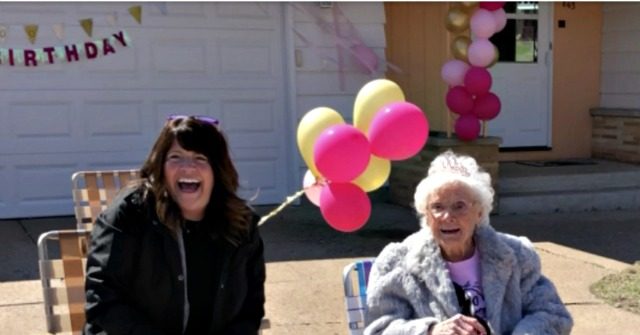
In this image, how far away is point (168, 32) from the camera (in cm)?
704

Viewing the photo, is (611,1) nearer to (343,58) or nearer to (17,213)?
(343,58)

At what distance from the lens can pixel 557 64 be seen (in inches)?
344

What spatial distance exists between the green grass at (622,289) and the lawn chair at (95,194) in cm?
301

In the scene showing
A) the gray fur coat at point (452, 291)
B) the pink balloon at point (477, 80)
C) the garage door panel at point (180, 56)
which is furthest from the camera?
the garage door panel at point (180, 56)

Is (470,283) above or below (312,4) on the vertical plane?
below

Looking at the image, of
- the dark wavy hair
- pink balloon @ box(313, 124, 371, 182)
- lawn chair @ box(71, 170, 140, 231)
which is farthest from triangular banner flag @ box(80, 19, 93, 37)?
the dark wavy hair

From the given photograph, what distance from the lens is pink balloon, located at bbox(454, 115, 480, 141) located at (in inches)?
267

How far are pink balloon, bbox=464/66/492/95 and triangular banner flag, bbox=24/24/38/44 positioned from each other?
146 inches

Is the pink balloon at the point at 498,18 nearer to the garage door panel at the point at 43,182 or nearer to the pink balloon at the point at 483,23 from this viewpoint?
the pink balloon at the point at 483,23

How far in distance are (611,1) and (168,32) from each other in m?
5.06

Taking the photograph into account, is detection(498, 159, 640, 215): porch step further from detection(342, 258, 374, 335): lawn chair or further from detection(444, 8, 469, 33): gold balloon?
detection(342, 258, 374, 335): lawn chair

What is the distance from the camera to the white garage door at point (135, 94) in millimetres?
6672

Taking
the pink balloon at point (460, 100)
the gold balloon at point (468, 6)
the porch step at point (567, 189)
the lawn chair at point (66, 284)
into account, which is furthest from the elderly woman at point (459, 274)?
the porch step at point (567, 189)

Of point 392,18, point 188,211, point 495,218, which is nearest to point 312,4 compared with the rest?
point 392,18
